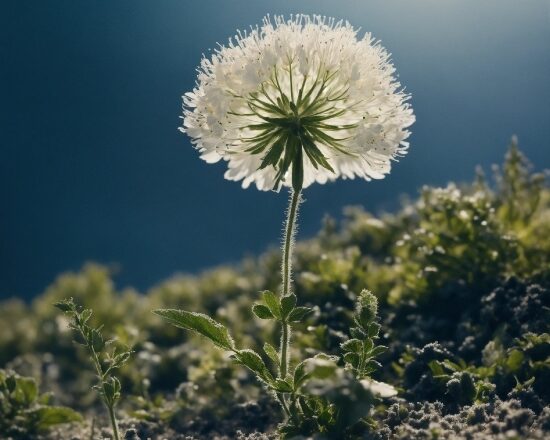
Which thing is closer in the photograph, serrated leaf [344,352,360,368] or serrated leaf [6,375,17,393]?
serrated leaf [344,352,360,368]

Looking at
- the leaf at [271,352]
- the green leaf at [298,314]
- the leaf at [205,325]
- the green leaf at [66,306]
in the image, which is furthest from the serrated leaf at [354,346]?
the green leaf at [66,306]

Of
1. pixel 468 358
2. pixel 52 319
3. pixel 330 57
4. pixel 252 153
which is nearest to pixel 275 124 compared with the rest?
pixel 252 153

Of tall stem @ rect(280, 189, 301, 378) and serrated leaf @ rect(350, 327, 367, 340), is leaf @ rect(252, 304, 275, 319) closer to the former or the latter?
tall stem @ rect(280, 189, 301, 378)

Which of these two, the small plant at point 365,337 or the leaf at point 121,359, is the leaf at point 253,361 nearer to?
the small plant at point 365,337

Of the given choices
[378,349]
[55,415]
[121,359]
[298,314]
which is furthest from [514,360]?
[55,415]

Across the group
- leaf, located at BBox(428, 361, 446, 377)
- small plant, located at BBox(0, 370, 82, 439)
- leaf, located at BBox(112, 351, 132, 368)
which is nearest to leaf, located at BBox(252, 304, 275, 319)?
leaf, located at BBox(112, 351, 132, 368)

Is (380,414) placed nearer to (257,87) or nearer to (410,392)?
(410,392)

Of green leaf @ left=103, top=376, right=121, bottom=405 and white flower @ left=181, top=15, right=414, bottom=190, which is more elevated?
white flower @ left=181, top=15, right=414, bottom=190
